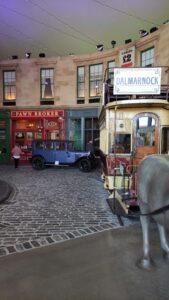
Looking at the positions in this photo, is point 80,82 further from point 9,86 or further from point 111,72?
point 111,72

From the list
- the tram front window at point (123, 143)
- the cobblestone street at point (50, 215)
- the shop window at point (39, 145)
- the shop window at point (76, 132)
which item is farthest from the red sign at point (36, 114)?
the tram front window at point (123, 143)

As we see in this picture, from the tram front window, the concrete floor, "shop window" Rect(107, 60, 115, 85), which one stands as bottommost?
the concrete floor

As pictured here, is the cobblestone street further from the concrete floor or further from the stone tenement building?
the stone tenement building

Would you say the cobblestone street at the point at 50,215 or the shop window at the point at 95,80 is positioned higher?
the shop window at the point at 95,80

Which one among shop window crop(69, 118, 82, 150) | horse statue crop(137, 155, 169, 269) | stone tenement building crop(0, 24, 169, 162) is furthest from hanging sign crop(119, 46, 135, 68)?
horse statue crop(137, 155, 169, 269)

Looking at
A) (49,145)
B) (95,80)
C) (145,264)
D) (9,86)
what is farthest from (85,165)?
(145,264)

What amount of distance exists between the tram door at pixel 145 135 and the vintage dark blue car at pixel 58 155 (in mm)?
8868

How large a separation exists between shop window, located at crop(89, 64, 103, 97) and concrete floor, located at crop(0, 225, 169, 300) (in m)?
18.5

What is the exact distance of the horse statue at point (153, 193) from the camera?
421 centimetres

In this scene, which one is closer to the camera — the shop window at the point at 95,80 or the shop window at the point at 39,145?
the shop window at the point at 39,145

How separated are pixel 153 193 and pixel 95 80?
19973 millimetres

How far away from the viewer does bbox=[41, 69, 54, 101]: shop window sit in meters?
24.6

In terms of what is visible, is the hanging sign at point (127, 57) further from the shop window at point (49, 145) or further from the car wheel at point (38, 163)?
the car wheel at point (38, 163)

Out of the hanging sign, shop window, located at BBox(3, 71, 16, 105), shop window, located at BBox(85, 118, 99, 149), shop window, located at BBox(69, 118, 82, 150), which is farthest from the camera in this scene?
shop window, located at BBox(3, 71, 16, 105)
